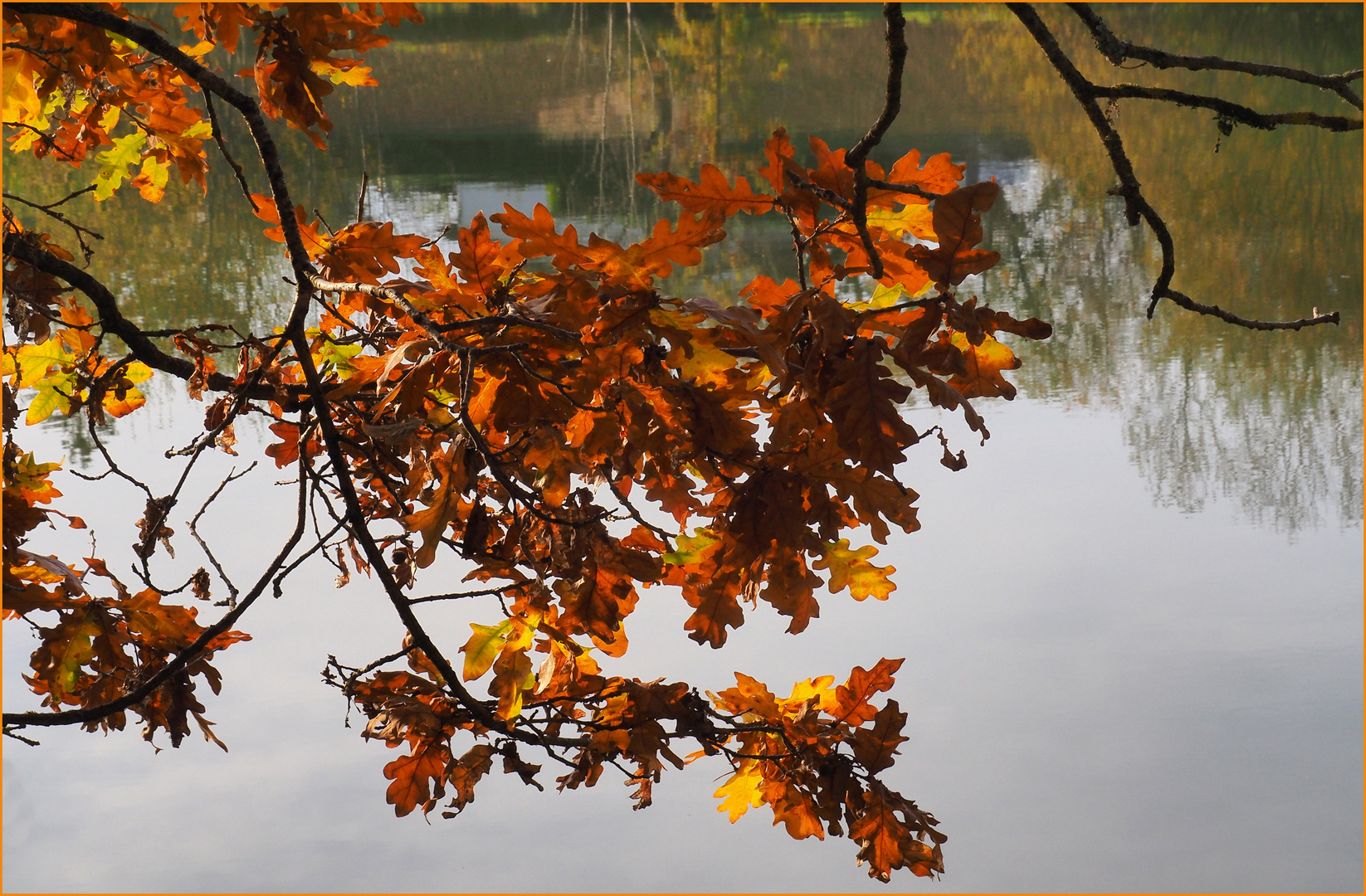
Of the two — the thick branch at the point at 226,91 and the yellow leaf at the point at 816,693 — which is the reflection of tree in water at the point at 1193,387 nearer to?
the yellow leaf at the point at 816,693

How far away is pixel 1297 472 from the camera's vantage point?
267 centimetres

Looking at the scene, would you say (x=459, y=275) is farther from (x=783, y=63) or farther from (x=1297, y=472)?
(x=783, y=63)

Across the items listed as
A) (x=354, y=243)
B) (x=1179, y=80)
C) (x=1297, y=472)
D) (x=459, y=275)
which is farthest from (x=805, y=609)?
(x=1179, y=80)

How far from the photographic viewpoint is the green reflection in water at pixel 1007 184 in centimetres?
307

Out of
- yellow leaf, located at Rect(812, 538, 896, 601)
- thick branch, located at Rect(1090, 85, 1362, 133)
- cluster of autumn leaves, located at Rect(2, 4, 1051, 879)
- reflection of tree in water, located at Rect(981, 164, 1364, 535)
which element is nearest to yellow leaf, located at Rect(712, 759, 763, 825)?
cluster of autumn leaves, located at Rect(2, 4, 1051, 879)

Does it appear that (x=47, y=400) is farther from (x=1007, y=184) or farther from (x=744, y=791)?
(x=1007, y=184)

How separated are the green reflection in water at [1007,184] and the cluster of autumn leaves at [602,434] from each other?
1952mm

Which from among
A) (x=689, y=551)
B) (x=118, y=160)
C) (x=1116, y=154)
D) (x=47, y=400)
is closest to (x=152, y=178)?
(x=118, y=160)

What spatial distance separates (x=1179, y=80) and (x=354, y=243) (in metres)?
7.14

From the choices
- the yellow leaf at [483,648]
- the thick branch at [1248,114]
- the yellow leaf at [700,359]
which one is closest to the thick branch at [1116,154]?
the thick branch at [1248,114]

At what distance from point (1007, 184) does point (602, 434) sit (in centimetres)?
493

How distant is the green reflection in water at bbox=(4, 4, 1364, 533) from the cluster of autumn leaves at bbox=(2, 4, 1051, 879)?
195 cm

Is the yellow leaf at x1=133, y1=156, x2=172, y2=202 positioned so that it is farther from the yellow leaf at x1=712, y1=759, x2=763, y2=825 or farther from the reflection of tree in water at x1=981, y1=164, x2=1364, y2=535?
the reflection of tree in water at x1=981, y1=164, x2=1364, y2=535

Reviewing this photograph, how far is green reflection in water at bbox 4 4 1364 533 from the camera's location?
3.07m
